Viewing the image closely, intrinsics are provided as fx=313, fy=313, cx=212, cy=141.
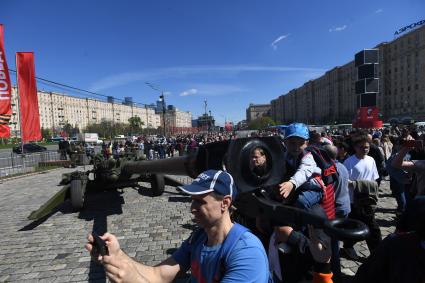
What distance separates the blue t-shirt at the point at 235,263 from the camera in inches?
60.5

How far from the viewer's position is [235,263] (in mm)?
1553

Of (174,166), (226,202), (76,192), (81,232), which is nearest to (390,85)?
(76,192)

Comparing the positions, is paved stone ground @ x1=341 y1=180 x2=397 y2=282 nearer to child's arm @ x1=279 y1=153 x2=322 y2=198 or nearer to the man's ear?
child's arm @ x1=279 y1=153 x2=322 y2=198

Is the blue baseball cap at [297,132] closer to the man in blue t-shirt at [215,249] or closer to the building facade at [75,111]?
the man in blue t-shirt at [215,249]

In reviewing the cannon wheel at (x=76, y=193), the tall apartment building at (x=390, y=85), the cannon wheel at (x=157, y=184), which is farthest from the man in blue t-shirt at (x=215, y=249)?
the tall apartment building at (x=390, y=85)

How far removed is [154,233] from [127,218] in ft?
4.92

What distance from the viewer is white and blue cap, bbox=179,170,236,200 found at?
5.38 feet

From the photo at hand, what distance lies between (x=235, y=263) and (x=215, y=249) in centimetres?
18

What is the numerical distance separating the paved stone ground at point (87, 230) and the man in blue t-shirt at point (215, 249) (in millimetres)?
1514

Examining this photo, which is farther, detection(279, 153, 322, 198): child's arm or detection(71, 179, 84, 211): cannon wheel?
detection(71, 179, 84, 211): cannon wheel

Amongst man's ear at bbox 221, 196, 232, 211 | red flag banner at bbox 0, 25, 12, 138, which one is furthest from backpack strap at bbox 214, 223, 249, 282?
red flag banner at bbox 0, 25, 12, 138

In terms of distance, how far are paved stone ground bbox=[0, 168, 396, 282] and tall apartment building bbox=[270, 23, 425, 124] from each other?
8870 centimetres

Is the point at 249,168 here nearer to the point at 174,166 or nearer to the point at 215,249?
the point at 215,249

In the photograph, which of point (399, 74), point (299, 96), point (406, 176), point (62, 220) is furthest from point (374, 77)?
point (299, 96)
